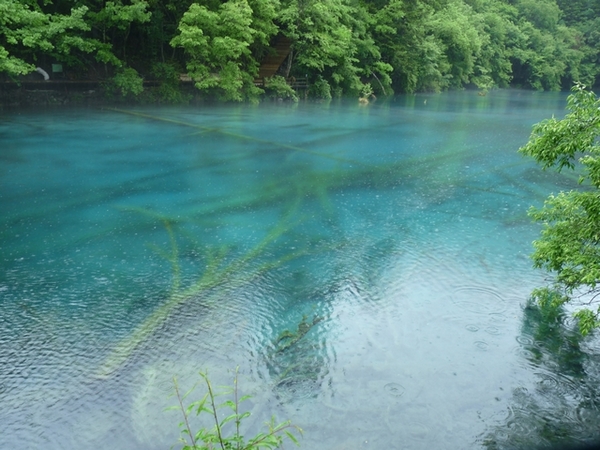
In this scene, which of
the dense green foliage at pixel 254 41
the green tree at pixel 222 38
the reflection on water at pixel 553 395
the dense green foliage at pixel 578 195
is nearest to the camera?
the dense green foliage at pixel 578 195

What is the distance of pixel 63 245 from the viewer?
8.81 m

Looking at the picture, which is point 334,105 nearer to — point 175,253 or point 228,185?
point 228,185

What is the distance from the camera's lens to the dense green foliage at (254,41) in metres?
21.2

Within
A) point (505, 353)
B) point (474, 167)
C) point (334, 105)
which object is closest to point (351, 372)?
point (505, 353)

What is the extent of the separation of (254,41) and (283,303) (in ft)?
71.1

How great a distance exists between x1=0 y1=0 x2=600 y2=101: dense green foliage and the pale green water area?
8039mm

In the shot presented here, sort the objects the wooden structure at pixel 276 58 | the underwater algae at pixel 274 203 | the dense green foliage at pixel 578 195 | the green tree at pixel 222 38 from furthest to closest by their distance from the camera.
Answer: the wooden structure at pixel 276 58
the green tree at pixel 222 38
the underwater algae at pixel 274 203
the dense green foliage at pixel 578 195

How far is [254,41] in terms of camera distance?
2636 cm

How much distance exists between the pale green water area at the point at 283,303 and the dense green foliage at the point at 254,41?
8039 mm

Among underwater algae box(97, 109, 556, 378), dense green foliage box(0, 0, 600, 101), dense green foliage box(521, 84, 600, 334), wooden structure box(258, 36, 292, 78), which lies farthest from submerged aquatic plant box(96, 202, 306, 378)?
wooden structure box(258, 36, 292, 78)

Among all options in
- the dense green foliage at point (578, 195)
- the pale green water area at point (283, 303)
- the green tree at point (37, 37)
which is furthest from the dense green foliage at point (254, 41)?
the dense green foliage at point (578, 195)

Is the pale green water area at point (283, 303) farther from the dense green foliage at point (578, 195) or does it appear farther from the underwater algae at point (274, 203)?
the dense green foliage at point (578, 195)

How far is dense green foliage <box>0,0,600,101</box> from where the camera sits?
21172 mm

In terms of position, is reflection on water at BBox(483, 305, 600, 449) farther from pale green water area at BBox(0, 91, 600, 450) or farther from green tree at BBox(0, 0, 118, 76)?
green tree at BBox(0, 0, 118, 76)
